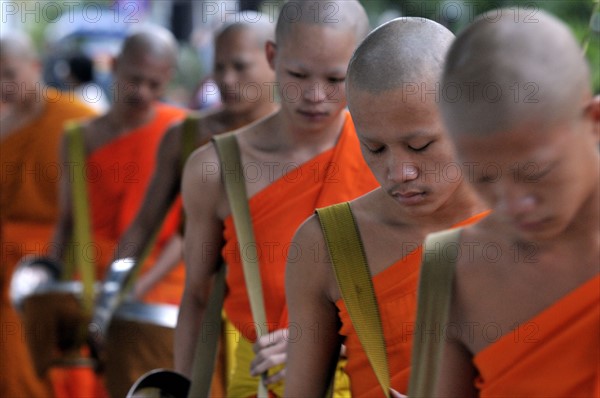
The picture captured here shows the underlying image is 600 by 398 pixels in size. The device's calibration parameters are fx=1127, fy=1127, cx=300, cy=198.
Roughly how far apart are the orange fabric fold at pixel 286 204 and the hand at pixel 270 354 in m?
0.13

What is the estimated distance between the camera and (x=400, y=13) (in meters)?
12.9

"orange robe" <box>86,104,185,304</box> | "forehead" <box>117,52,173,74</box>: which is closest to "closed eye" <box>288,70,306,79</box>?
"forehead" <box>117,52,173,74</box>

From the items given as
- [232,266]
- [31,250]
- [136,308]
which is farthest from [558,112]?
[31,250]

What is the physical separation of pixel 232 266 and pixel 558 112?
1888 millimetres

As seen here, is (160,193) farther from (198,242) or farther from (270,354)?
(270,354)

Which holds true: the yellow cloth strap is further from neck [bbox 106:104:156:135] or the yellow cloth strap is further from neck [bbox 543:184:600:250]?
neck [bbox 106:104:156:135]

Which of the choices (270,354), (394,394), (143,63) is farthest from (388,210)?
(143,63)

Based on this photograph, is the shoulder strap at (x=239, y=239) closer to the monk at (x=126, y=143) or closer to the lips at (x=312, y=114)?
the lips at (x=312, y=114)

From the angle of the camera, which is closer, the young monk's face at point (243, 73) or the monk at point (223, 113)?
the monk at point (223, 113)

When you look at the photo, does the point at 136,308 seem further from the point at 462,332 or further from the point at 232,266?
the point at 462,332

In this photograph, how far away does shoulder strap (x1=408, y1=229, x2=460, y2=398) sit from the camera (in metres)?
2.00

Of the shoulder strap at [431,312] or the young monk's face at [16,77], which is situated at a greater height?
the shoulder strap at [431,312]

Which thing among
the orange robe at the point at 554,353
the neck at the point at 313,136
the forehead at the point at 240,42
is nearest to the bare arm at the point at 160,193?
the forehead at the point at 240,42

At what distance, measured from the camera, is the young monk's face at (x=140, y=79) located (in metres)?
5.91
